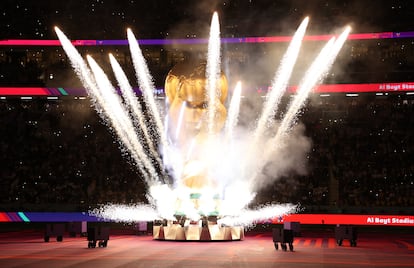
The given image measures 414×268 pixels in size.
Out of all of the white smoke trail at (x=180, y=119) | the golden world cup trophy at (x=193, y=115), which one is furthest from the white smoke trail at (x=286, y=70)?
the white smoke trail at (x=180, y=119)

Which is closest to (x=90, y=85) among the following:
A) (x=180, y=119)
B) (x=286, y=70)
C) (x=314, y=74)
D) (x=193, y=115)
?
(x=314, y=74)

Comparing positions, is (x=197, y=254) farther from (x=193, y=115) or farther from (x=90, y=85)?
(x=90, y=85)

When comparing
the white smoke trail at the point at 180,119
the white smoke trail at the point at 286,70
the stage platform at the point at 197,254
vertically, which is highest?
the white smoke trail at the point at 286,70

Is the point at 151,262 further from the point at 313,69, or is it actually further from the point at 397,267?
the point at 313,69

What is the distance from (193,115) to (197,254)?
7.09 meters

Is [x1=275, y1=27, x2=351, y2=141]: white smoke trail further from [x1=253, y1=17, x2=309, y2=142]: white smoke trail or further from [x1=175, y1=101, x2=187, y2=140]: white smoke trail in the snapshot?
[x1=175, y1=101, x2=187, y2=140]: white smoke trail

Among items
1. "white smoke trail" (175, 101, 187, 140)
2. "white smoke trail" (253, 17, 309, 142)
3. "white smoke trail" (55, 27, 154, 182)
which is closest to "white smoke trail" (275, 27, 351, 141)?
"white smoke trail" (253, 17, 309, 142)

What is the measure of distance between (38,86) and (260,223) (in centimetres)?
1705

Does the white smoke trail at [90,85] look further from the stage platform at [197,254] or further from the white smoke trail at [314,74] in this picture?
the stage platform at [197,254]

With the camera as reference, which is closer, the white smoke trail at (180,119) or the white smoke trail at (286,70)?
the white smoke trail at (180,119)

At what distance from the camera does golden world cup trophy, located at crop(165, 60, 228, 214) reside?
24.6 metres

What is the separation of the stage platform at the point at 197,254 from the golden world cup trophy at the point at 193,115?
254 centimetres

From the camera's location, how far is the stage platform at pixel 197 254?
664 inches

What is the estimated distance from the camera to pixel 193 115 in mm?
25016
